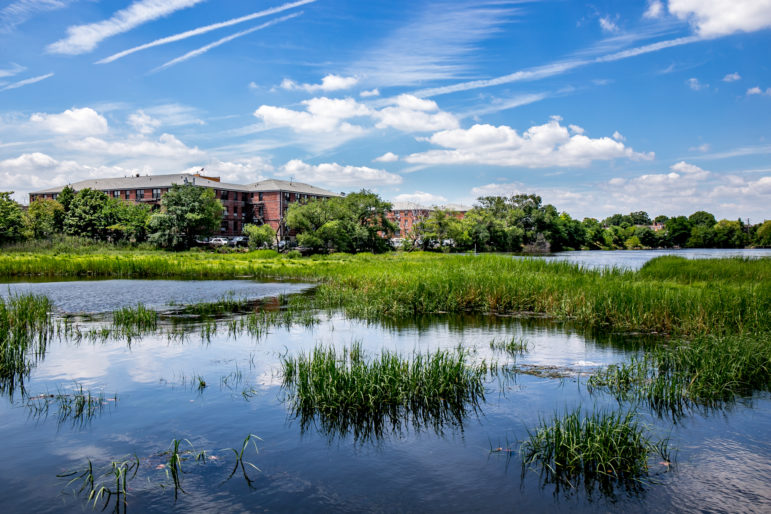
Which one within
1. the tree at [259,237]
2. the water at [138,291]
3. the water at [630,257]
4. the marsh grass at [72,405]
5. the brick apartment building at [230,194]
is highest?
the brick apartment building at [230,194]

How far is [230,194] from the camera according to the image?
115938mm

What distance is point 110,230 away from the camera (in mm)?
88188

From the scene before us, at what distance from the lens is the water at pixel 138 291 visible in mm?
26469

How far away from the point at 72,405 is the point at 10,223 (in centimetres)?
7277

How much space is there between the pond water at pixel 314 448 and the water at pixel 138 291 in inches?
484

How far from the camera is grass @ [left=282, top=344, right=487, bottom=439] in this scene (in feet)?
34.0

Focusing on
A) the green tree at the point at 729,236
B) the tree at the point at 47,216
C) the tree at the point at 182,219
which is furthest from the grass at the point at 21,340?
the green tree at the point at 729,236

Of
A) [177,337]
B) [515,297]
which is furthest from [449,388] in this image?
[515,297]

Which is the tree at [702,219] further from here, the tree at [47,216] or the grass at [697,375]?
the grass at [697,375]

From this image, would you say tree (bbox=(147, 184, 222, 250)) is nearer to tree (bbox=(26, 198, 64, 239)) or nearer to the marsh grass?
tree (bbox=(26, 198, 64, 239))

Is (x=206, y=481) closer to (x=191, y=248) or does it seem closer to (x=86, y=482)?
(x=86, y=482)

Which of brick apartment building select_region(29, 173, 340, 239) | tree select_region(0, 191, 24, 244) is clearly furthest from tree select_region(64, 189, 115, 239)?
brick apartment building select_region(29, 173, 340, 239)

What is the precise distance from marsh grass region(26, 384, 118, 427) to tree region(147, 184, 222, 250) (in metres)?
74.3

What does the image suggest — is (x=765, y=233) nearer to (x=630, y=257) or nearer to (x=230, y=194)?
(x=630, y=257)
